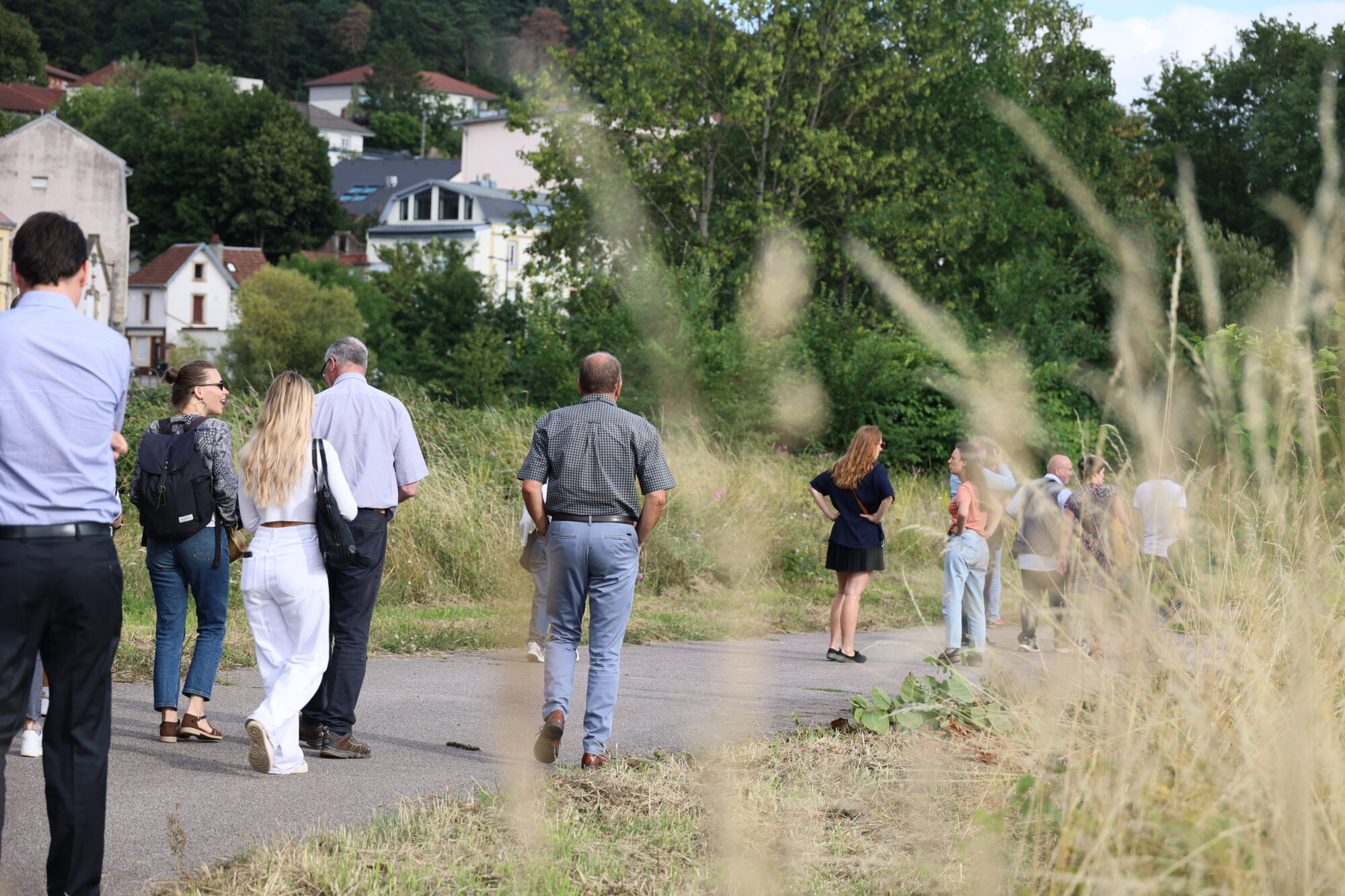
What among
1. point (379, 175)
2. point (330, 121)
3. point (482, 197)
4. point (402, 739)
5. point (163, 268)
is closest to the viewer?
point (402, 739)

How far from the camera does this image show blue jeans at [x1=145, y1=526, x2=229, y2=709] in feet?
22.3

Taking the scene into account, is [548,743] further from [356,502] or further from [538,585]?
[538,585]

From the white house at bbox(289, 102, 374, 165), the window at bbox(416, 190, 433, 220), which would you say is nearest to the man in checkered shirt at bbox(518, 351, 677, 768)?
the window at bbox(416, 190, 433, 220)

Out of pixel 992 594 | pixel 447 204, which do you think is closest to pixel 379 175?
pixel 447 204

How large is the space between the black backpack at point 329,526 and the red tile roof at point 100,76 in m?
111

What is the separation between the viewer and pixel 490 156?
4390 inches

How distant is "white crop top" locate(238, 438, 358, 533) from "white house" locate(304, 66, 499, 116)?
468 ft

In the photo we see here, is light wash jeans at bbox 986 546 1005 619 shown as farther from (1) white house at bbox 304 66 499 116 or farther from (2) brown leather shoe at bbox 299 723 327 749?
(1) white house at bbox 304 66 499 116

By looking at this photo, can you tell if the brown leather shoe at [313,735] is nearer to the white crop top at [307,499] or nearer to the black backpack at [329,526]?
the black backpack at [329,526]

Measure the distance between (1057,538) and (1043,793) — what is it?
750mm

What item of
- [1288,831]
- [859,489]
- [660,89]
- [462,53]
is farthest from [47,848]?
[462,53]

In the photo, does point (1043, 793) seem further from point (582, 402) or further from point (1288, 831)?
point (582, 402)

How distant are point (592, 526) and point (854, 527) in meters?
4.60

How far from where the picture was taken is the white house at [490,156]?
110 m
